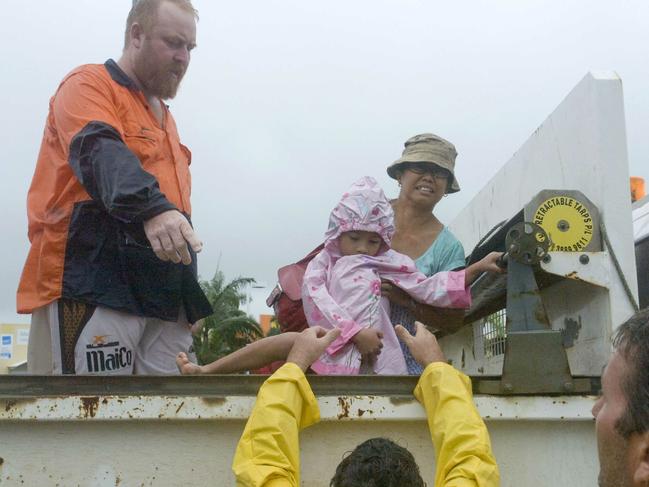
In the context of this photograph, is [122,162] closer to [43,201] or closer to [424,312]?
[43,201]

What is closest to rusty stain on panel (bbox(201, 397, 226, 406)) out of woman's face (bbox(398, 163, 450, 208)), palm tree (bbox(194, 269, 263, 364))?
woman's face (bbox(398, 163, 450, 208))

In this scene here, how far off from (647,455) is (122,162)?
1.63m

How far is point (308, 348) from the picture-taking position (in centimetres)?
229

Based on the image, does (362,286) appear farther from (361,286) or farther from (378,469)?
(378,469)

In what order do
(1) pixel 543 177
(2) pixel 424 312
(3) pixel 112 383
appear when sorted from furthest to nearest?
(1) pixel 543 177 → (2) pixel 424 312 → (3) pixel 112 383

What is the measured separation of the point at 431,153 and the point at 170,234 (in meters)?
1.59

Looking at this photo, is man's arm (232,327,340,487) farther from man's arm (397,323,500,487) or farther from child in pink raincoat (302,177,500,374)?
child in pink raincoat (302,177,500,374)

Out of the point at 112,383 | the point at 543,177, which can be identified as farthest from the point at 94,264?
the point at 543,177

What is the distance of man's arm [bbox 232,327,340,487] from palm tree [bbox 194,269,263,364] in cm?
1792

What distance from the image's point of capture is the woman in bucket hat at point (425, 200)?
11.1 feet

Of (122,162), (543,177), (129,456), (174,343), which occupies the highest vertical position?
(543,177)

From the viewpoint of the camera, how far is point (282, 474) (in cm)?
191

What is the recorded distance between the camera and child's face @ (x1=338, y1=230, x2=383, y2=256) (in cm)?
299

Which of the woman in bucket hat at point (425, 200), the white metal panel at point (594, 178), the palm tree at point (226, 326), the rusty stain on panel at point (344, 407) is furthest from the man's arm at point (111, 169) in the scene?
the palm tree at point (226, 326)
